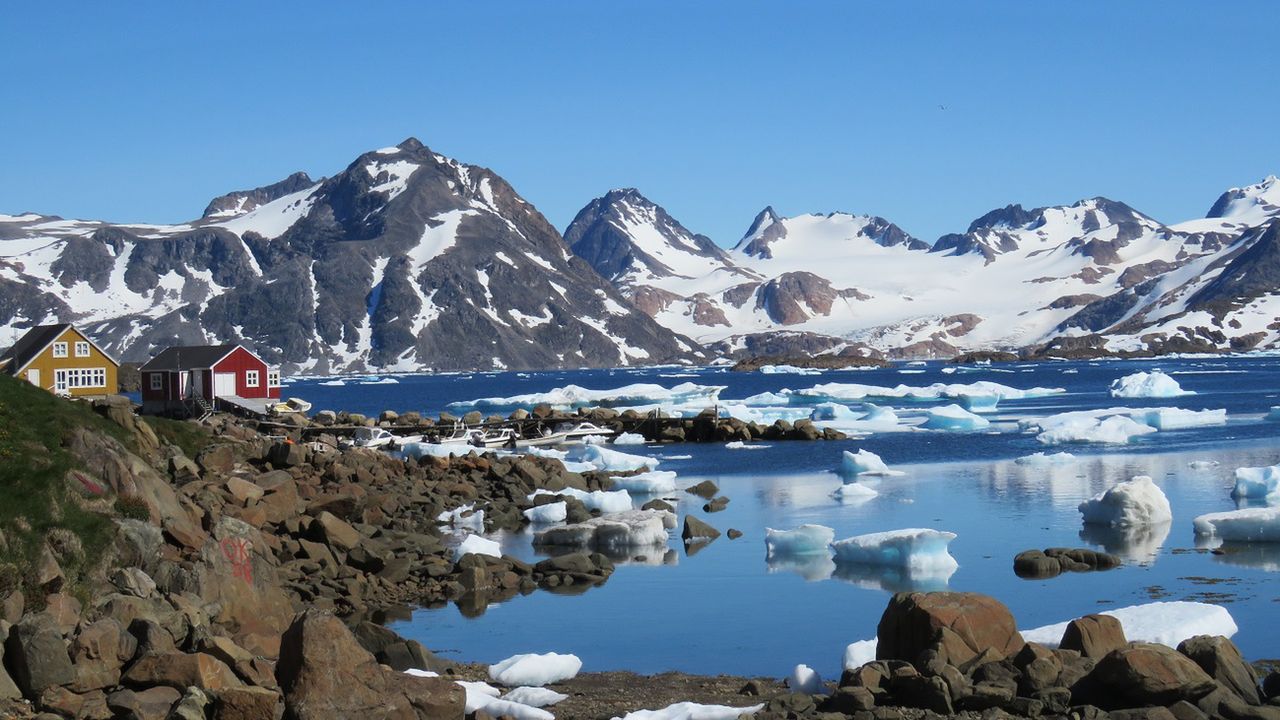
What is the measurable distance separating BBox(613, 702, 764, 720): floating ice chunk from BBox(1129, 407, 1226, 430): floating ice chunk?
4317 centimetres

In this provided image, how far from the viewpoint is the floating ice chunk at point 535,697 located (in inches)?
483

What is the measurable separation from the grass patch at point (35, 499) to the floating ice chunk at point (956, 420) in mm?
42576

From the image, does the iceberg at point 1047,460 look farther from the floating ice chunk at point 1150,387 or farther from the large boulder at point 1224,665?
the floating ice chunk at point 1150,387

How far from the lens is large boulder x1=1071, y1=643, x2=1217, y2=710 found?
35.7 feet

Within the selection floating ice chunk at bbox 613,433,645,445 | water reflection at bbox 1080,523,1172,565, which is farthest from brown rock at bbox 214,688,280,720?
floating ice chunk at bbox 613,433,645,445

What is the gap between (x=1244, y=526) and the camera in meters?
22.0

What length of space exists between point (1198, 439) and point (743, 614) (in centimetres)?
3282

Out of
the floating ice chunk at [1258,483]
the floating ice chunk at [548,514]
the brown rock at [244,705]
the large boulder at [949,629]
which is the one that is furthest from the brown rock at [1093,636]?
the floating ice chunk at [1258,483]

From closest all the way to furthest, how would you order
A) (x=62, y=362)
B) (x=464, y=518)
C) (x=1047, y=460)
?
1. (x=464, y=518)
2. (x=1047, y=460)
3. (x=62, y=362)

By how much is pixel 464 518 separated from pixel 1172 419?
3414 cm

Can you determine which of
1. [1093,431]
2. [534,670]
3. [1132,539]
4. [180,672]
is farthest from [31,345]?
[180,672]

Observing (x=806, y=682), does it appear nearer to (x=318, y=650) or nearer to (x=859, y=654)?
(x=859, y=654)

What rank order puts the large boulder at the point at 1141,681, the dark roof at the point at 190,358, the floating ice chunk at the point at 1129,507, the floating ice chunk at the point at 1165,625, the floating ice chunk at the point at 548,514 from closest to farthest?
1. the large boulder at the point at 1141,681
2. the floating ice chunk at the point at 1165,625
3. the floating ice chunk at the point at 1129,507
4. the floating ice chunk at the point at 548,514
5. the dark roof at the point at 190,358

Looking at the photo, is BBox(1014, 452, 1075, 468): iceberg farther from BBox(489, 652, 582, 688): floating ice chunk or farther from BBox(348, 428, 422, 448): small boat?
BBox(489, 652, 582, 688): floating ice chunk
